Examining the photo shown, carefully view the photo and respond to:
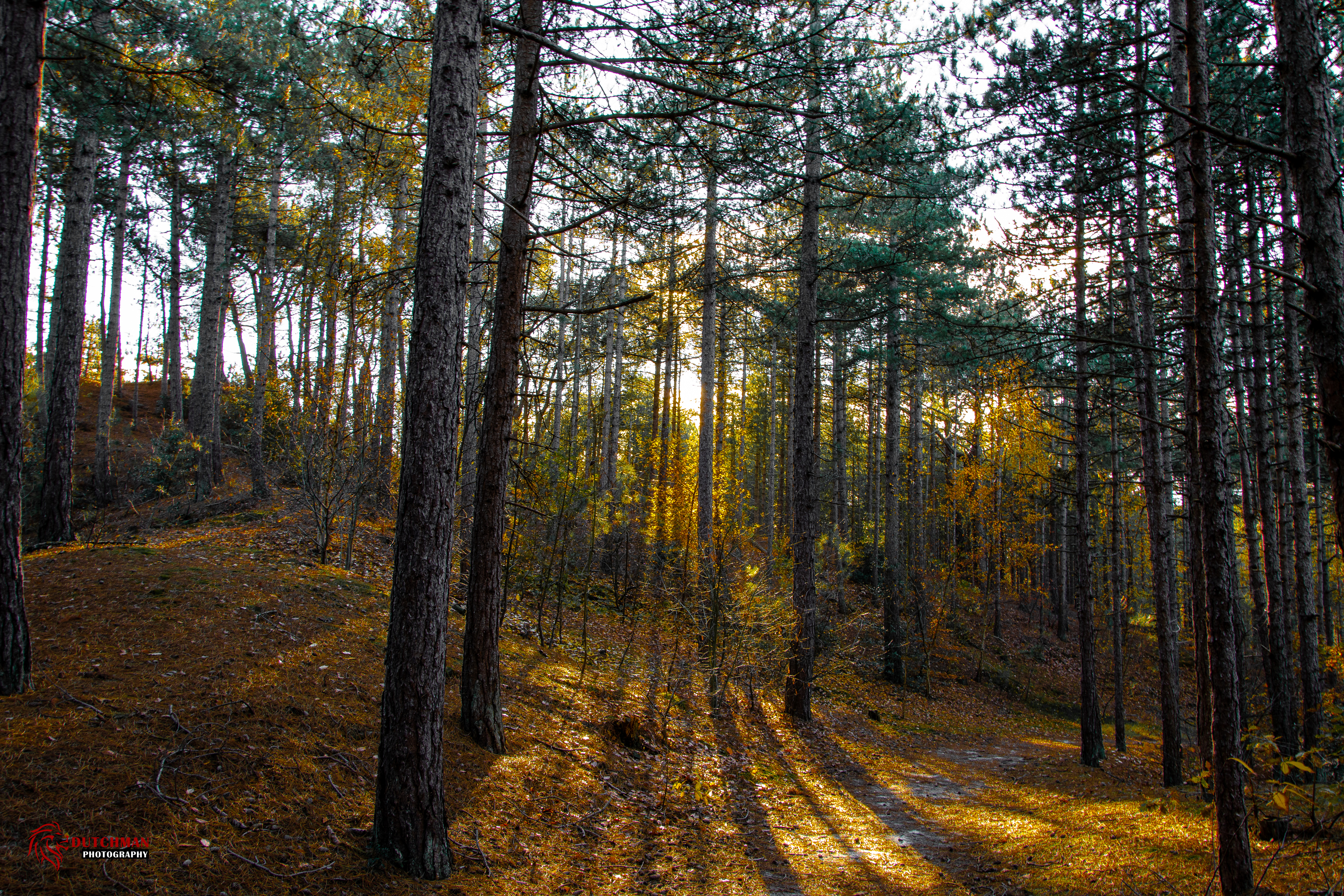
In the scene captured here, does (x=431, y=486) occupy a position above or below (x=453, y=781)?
above

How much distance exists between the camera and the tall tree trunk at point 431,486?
11.9 feet

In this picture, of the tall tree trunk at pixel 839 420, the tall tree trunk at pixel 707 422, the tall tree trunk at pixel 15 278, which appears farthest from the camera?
the tall tree trunk at pixel 839 420

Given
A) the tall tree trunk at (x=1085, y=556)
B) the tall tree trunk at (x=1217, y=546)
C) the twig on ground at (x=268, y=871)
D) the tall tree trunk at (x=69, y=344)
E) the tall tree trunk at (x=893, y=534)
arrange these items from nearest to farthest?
the twig on ground at (x=268, y=871) < the tall tree trunk at (x=1217, y=546) < the tall tree trunk at (x=69, y=344) < the tall tree trunk at (x=1085, y=556) < the tall tree trunk at (x=893, y=534)

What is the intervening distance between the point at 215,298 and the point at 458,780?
13.9m

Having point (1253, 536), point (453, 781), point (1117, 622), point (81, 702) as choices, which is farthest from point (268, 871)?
point (1117, 622)

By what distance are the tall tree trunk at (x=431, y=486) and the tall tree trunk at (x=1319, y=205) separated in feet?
16.0

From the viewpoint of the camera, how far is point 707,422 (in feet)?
46.2

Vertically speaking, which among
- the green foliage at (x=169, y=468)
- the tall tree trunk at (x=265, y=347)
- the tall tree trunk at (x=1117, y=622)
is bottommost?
the tall tree trunk at (x=1117, y=622)

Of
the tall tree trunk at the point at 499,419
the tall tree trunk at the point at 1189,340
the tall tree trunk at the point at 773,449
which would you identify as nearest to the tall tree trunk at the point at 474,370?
the tall tree trunk at the point at 499,419

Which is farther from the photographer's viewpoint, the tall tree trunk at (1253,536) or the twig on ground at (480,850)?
the tall tree trunk at (1253,536)

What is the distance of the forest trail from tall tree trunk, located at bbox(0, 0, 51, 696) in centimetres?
44

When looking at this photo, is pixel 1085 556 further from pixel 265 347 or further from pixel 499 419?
pixel 265 347

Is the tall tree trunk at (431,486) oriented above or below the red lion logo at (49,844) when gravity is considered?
above

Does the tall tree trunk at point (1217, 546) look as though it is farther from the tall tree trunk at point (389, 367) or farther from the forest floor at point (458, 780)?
the tall tree trunk at point (389, 367)
